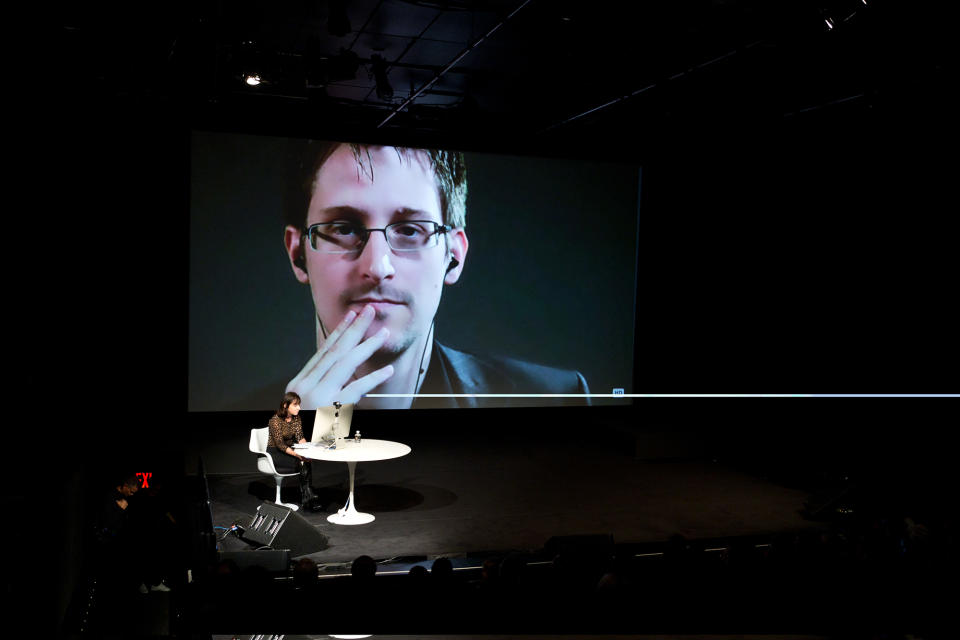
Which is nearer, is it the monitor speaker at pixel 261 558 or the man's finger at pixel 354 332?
the monitor speaker at pixel 261 558

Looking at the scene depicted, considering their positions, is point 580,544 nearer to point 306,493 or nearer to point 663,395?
point 306,493

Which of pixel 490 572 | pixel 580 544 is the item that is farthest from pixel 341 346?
pixel 490 572

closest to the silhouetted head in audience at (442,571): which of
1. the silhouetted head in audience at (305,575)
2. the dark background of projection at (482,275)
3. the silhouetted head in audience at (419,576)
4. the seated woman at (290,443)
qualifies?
the silhouetted head in audience at (419,576)

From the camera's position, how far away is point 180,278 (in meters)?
8.10

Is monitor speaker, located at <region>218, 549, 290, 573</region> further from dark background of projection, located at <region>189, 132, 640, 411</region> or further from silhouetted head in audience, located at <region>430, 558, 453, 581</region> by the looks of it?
dark background of projection, located at <region>189, 132, 640, 411</region>

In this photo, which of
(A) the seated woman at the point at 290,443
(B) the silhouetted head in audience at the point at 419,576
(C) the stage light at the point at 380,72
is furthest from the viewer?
(C) the stage light at the point at 380,72

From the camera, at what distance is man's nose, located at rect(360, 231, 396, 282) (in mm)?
7988

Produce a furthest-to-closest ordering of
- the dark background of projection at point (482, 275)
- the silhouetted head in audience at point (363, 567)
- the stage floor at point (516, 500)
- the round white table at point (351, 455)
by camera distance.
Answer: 1. the dark background of projection at point (482, 275)
2. the round white table at point (351, 455)
3. the stage floor at point (516, 500)
4. the silhouetted head in audience at point (363, 567)

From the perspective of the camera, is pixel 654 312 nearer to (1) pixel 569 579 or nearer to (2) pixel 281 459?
(2) pixel 281 459

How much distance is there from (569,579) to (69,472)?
3.19 m

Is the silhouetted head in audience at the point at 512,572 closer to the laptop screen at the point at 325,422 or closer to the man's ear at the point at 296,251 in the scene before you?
the laptop screen at the point at 325,422

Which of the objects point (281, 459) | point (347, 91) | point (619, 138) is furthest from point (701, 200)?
point (281, 459)

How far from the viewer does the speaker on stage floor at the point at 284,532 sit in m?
5.43

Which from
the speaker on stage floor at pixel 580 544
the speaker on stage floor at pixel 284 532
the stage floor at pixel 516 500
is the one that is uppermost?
the speaker on stage floor at pixel 580 544
